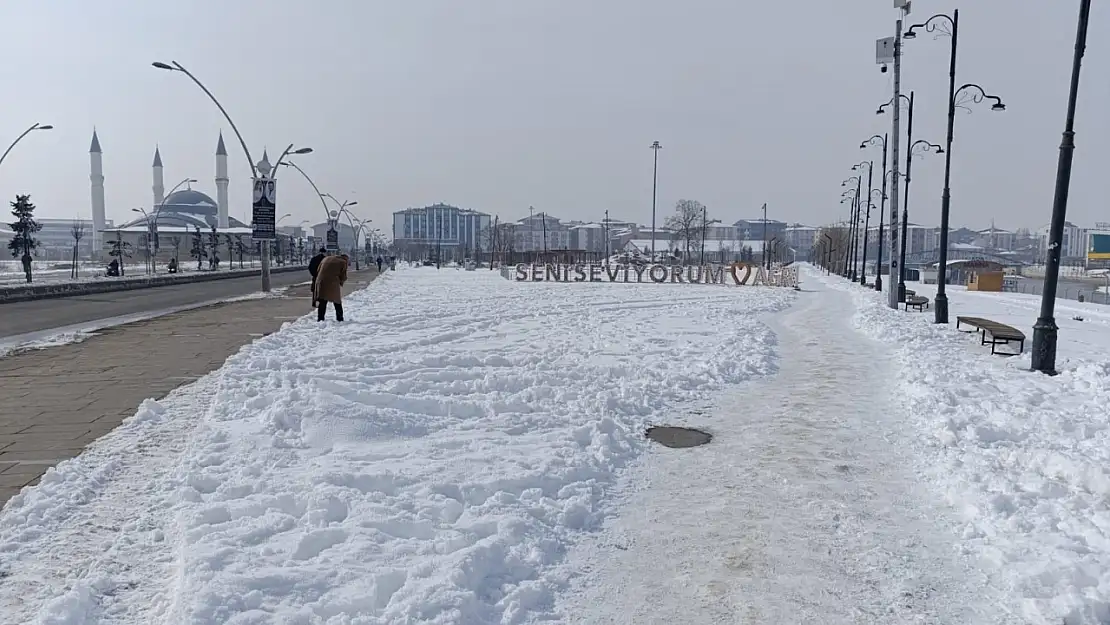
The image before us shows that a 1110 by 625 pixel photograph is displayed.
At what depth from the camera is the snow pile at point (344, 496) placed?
4023 mm

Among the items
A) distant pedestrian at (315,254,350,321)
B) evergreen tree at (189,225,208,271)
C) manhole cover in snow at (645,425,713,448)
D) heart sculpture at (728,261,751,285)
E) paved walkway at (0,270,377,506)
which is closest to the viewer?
paved walkway at (0,270,377,506)

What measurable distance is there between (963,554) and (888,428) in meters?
3.43

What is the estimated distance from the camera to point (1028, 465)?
21.1ft

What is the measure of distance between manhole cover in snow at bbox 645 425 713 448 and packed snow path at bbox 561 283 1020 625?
166mm

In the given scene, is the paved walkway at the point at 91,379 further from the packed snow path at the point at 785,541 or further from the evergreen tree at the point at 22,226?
the evergreen tree at the point at 22,226

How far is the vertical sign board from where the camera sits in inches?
1033

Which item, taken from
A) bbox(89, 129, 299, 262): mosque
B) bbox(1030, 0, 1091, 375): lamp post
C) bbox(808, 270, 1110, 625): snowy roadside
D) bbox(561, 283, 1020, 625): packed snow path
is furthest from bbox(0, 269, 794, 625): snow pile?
bbox(89, 129, 299, 262): mosque

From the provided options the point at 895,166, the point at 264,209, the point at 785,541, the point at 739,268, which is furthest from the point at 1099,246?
the point at 785,541

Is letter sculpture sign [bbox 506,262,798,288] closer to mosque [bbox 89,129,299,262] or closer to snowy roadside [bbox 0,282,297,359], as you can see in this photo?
snowy roadside [bbox 0,282,297,359]

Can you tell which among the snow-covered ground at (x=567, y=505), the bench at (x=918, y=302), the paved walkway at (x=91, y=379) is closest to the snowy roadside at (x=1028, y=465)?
the snow-covered ground at (x=567, y=505)

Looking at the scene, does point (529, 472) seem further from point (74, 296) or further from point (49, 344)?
point (74, 296)

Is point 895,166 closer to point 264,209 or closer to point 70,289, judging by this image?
point 264,209

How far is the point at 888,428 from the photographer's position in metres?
8.13

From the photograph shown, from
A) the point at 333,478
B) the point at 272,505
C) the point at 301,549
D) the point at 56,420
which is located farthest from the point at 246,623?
the point at 56,420
